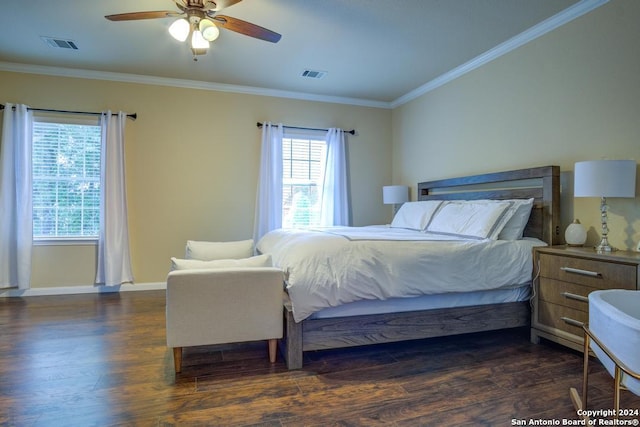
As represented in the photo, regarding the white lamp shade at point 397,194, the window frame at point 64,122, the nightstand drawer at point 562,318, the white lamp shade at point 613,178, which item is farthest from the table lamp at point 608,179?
the window frame at point 64,122

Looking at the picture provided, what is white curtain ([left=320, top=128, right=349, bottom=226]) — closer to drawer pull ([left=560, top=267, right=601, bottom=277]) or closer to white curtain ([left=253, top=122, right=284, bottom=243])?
white curtain ([left=253, top=122, right=284, bottom=243])

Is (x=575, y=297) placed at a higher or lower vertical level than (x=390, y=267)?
lower

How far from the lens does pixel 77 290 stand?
14.0 feet

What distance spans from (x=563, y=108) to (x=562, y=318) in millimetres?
1772

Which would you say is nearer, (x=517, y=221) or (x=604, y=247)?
(x=604, y=247)

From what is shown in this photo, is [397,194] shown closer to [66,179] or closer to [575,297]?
[575,297]

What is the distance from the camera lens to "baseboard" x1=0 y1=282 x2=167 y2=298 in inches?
161

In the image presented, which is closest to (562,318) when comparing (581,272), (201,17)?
(581,272)

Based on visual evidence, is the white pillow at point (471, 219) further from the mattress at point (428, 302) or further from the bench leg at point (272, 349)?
the bench leg at point (272, 349)

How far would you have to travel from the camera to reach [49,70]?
4.16m

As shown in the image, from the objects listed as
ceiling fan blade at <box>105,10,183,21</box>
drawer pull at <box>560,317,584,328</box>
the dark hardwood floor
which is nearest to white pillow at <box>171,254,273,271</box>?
the dark hardwood floor

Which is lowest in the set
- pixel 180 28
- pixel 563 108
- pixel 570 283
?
pixel 570 283

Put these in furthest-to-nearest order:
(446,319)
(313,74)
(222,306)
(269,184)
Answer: (269,184)
(313,74)
(446,319)
(222,306)

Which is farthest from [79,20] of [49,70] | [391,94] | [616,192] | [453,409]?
[616,192]
